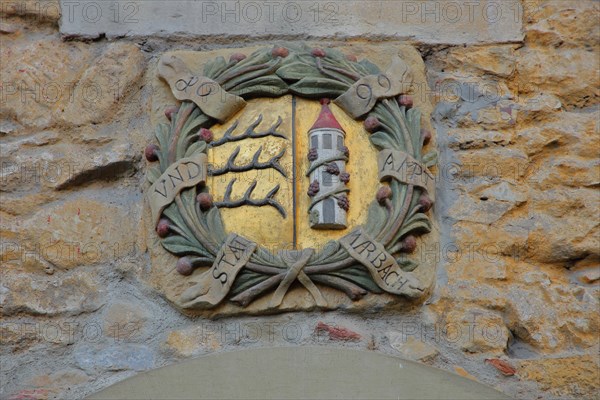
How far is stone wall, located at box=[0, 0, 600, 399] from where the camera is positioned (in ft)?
11.1

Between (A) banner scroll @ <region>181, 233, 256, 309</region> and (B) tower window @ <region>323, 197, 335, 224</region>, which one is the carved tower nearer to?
(B) tower window @ <region>323, 197, 335, 224</region>

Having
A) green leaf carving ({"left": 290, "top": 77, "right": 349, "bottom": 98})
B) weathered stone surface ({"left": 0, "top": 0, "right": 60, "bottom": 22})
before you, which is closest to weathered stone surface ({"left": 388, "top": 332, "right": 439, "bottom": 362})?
green leaf carving ({"left": 290, "top": 77, "right": 349, "bottom": 98})

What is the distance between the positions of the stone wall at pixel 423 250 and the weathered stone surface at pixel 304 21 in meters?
0.03

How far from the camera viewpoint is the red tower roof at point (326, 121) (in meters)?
3.56

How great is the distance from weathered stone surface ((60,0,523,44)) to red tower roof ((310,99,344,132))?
274 millimetres

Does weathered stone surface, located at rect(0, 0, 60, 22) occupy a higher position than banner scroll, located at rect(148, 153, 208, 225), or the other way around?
weathered stone surface, located at rect(0, 0, 60, 22)

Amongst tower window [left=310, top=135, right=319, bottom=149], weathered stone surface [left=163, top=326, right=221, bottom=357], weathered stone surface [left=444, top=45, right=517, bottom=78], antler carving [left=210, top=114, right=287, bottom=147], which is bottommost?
weathered stone surface [left=163, top=326, right=221, bottom=357]

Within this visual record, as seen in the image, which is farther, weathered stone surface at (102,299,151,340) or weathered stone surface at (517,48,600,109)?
weathered stone surface at (517,48,600,109)

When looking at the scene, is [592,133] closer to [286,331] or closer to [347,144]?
[347,144]

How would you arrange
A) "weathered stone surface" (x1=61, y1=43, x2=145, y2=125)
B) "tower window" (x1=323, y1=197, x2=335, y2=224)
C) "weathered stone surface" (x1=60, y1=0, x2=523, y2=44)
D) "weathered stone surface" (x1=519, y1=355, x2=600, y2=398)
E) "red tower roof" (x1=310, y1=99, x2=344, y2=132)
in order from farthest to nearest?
"weathered stone surface" (x1=60, y1=0, x2=523, y2=44) → "weathered stone surface" (x1=61, y1=43, x2=145, y2=125) → "red tower roof" (x1=310, y1=99, x2=344, y2=132) → "tower window" (x1=323, y1=197, x2=335, y2=224) → "weathered stone surface" (x1=519, y1=355, x2=600, y2=398)

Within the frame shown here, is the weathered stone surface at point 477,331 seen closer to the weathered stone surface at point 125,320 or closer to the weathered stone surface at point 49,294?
the weathered stone surface at point 125,320

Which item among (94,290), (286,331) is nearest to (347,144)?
(286,331)

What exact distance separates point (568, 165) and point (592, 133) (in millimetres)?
120

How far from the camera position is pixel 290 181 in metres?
3.51
